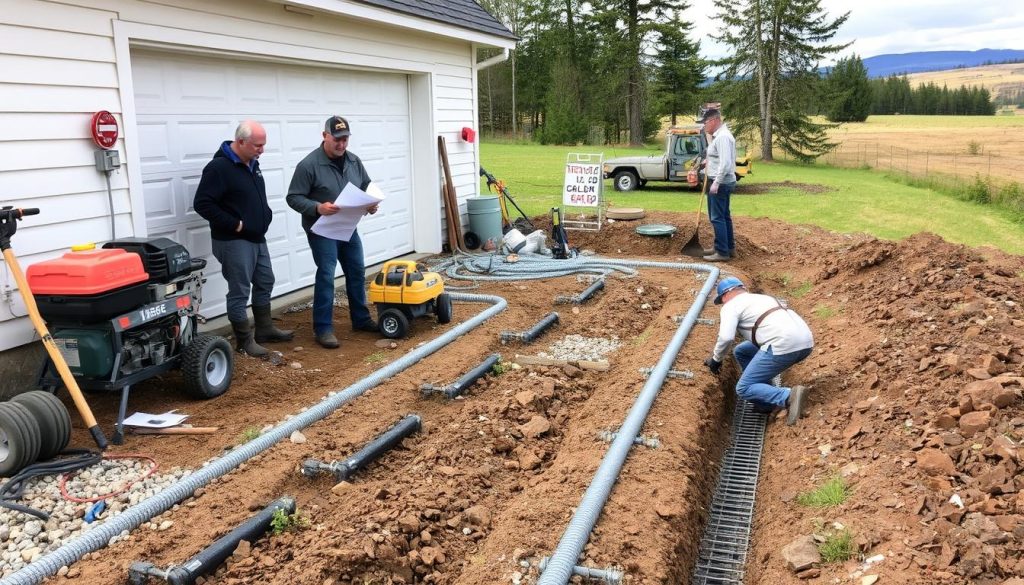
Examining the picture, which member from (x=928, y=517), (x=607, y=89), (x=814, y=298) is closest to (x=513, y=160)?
(x=607, y=89)

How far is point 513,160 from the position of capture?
33.9 meters

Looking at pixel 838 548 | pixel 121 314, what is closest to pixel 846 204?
pixel 838 548

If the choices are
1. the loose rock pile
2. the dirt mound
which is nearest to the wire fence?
the loose rock pile

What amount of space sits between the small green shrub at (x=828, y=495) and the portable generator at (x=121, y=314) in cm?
415

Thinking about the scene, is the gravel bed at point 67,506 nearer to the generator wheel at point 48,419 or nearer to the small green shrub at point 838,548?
the generator wheel at point 48,419

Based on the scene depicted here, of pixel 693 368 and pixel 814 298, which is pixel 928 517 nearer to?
pixel 693 368

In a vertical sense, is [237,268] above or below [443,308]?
above

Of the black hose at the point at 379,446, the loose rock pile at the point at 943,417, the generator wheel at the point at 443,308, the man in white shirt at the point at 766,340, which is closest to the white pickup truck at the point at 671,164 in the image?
the loose rock pile at the point at 943,417

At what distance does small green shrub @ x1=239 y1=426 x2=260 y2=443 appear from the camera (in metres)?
4.77

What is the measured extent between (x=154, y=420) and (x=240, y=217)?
1890 millimetres

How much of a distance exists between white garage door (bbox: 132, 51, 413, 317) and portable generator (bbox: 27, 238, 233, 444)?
60.4 inches

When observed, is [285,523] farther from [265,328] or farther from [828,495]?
[265,328]

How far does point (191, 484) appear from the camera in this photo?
4074mm

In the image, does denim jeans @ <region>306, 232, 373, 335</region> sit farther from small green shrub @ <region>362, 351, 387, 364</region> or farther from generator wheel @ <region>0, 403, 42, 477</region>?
generator wheel @ <region>0, 403, 42, 477</region>
